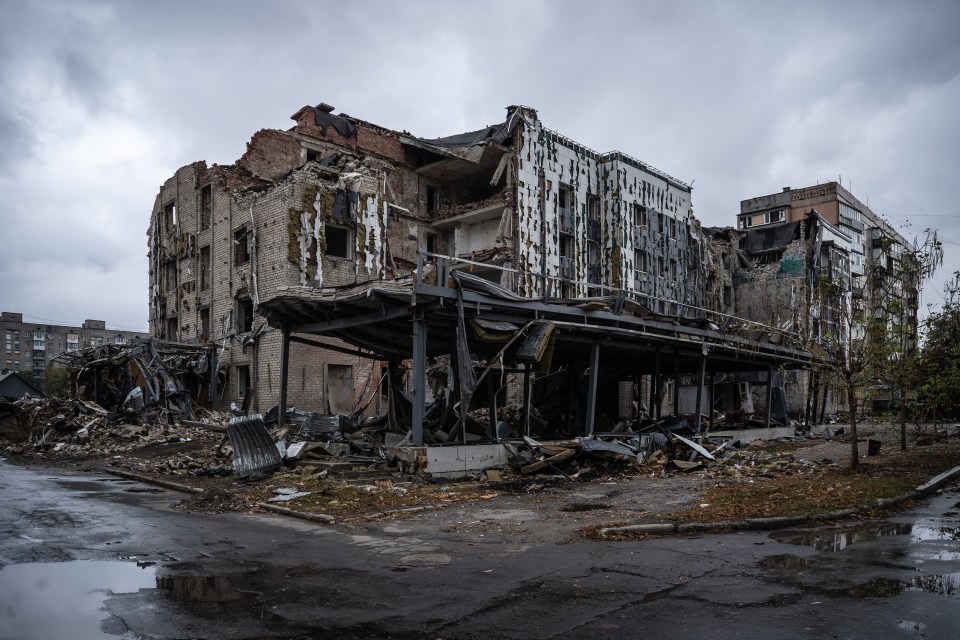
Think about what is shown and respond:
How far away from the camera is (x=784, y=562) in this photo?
7.11 metres

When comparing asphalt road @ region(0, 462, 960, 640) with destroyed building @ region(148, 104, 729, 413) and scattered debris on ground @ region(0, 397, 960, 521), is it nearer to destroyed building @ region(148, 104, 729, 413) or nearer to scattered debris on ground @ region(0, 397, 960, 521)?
scattered debris on ground @ region(0, 397, 960, 521)

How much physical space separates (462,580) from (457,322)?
860 centimetres

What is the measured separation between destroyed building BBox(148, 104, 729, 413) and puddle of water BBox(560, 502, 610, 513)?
44.8ft

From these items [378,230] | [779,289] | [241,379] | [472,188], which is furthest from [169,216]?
[779,289]

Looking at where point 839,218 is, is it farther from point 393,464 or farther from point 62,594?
point 62,594

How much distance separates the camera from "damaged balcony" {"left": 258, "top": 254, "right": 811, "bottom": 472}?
14177 millimetres

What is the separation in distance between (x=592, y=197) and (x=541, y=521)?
26851 mm

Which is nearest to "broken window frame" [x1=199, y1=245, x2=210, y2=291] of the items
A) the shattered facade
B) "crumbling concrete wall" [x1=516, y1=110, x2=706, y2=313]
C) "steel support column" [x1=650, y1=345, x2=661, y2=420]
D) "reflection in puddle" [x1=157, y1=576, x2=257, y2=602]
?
"crumbling concrete wall" [x1=516, y1=110, x2=706, y2=313]

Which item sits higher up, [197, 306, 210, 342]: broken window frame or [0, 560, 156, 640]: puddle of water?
[197, 306, 210, 342]: broken window frame

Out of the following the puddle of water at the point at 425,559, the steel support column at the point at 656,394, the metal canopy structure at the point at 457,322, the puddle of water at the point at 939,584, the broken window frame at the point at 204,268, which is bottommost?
the puddle of water at the point at 425,559

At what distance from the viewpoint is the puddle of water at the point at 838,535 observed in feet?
26.3

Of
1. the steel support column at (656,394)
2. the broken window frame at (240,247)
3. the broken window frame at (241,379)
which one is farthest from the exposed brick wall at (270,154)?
the steel support column at (656,394)

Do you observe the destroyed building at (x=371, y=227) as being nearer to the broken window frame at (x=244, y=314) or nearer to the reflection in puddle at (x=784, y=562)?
the broken window frame at (x=244, y=314)

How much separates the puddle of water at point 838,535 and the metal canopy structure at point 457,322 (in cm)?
718
